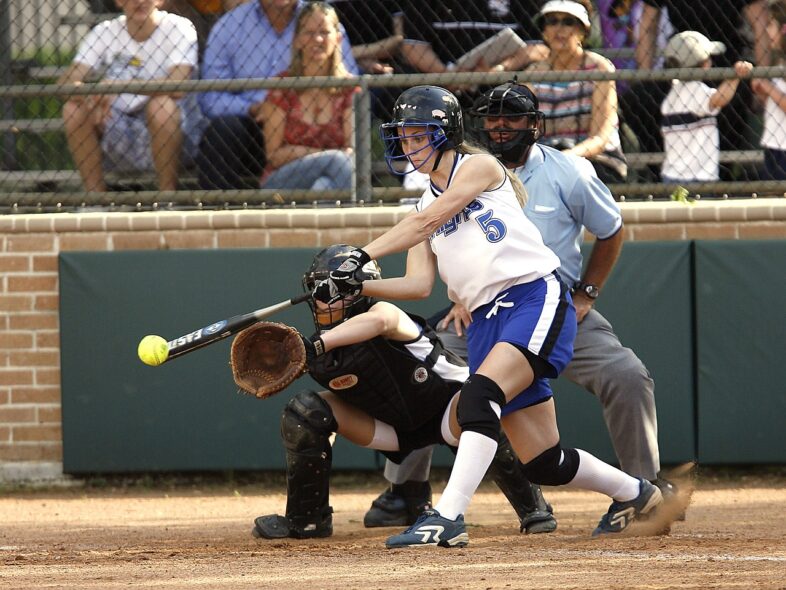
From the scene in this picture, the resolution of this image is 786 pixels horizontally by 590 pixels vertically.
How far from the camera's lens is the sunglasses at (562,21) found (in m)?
6.89

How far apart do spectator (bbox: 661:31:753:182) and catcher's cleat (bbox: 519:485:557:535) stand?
9.06 ft

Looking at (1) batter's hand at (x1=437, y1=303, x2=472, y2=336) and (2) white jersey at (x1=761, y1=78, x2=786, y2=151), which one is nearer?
(1) batter's hand at (x1=437, y1=303, x2=472, y2=336)

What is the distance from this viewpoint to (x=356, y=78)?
686cm

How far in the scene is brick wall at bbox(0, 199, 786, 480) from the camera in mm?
6891

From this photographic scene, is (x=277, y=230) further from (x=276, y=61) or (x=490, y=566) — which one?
(x=490, y=566)

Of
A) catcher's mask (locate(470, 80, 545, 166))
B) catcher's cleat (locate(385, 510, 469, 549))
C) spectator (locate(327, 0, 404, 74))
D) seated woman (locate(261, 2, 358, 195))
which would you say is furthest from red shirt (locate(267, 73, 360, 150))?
catcher's cleat (locate(385, 510, 469, 549))

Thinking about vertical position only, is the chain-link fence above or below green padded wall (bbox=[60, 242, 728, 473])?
above

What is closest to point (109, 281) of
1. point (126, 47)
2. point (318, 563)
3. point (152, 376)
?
point (152, 376)

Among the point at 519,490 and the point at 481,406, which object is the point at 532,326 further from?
the point at 519,490

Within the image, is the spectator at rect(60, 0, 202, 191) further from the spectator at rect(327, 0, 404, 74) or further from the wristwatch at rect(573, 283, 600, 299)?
the wristwatch at rect(573, 283, 600, 299)

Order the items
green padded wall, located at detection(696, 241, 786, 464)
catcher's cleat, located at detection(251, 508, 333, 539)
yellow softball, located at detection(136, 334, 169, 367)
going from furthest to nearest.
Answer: green padded wall, located at detection(696, 241, 786, 464)
catcher's cleat, located at detection(251, 508, 333, 539)
yellow softball, located at detection(136, 334, 169, 367)

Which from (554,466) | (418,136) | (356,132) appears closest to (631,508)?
(554,466)

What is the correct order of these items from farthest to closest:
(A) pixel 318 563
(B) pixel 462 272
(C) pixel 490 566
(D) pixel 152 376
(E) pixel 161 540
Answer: (D) pixel 152 376 < (E) pixel 161 540 < (B) pixel 462 272 < (A) pixel 318 563 < (C) pixel 490 566

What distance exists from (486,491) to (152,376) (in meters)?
2.04
